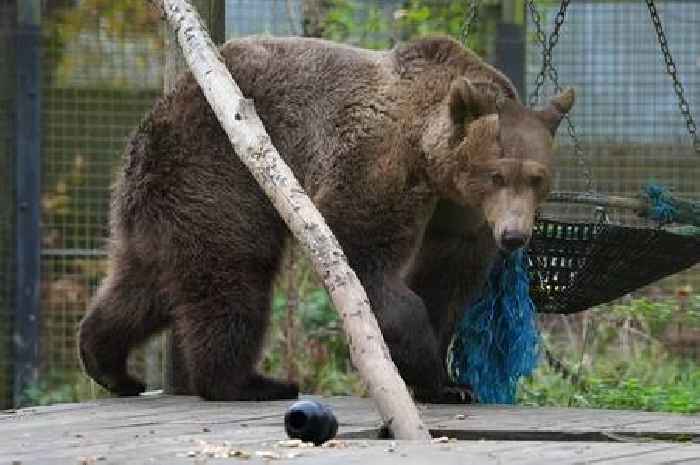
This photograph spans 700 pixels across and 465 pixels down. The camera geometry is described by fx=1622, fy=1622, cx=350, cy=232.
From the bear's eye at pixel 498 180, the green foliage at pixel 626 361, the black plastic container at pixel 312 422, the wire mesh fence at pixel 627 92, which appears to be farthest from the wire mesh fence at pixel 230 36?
the black plastic container at pixel 312 422

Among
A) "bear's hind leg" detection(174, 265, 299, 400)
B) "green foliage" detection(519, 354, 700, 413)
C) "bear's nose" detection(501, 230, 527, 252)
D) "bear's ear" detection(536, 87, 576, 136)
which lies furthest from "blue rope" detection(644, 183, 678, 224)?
"bear's hind leg" detection(174, 265, 299, 400)

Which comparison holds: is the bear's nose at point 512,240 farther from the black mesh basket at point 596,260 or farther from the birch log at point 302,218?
the birch log at point 302,218

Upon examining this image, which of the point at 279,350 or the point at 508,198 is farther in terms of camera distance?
the point at 279,350

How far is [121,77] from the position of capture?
393 inches

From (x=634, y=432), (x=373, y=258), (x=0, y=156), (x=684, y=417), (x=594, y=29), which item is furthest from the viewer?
(x=594, y=29)

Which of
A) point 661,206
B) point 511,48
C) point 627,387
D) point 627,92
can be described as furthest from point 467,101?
point 627,92

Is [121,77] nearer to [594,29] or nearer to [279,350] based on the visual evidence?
[279,350]

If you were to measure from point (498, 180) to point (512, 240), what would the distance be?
26cm

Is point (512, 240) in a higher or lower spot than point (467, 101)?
lower

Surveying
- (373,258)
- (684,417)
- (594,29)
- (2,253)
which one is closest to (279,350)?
(2,253)

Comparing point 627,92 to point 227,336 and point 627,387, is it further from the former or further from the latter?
point 227,336

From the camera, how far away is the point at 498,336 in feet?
22.0

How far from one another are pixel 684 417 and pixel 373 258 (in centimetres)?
128

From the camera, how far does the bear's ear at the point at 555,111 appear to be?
242 inches
